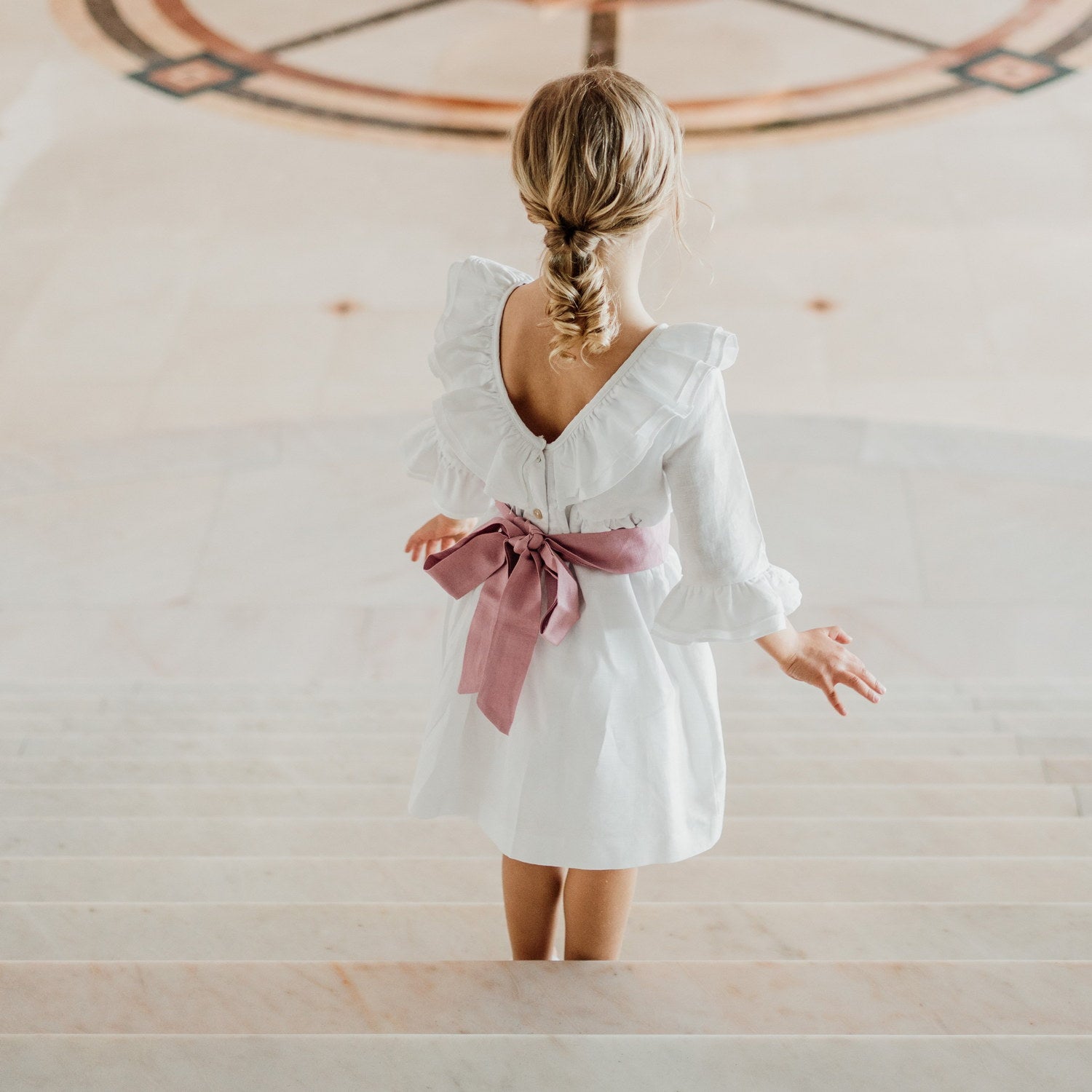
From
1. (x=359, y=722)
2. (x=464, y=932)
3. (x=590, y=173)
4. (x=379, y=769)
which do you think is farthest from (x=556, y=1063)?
(x=359, y=722)

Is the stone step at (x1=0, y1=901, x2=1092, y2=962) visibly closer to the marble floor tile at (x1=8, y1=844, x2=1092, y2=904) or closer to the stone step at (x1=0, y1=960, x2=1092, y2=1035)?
the marble floor tile at (x1=8, y1=844, x2=1092, y2=904)

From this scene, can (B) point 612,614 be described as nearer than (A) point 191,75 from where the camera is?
Yes

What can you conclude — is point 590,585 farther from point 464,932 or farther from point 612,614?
point 464,932

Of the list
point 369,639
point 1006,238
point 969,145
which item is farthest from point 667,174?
point 969,145

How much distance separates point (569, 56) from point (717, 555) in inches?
244

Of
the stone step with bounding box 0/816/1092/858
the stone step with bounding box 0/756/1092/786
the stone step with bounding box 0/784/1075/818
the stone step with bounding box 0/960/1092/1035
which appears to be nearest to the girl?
the stone step with bounding box 0/960/1092/1035

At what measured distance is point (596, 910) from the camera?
1.62 metres

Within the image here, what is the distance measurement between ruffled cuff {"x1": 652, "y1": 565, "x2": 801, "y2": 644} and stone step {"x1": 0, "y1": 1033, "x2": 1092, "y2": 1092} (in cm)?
45

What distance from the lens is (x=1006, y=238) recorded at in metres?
5.16

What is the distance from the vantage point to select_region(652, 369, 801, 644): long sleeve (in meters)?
1.40

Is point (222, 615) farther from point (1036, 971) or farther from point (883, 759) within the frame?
point (1036, 971)

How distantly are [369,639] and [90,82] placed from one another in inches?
183

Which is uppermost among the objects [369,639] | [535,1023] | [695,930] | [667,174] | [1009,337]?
[667,174]

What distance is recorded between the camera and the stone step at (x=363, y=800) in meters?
2.32
